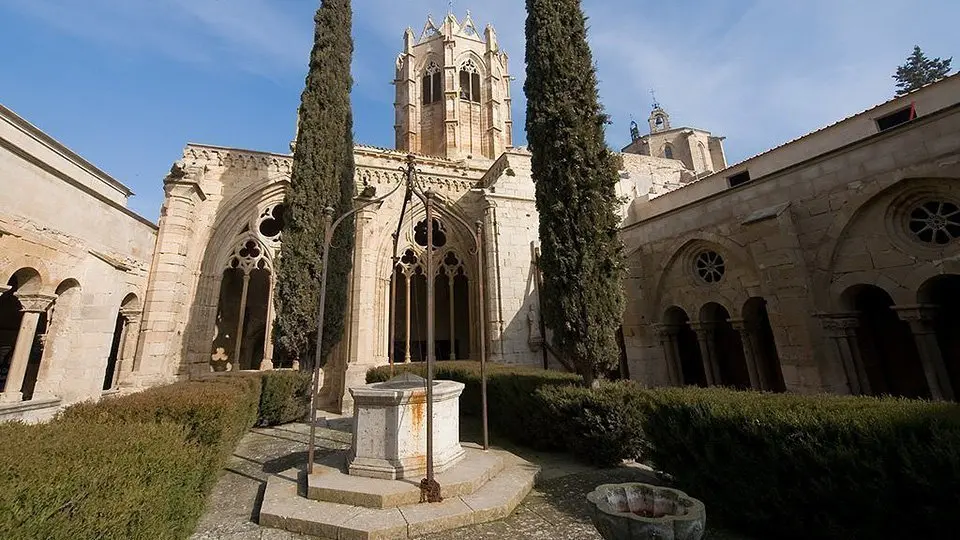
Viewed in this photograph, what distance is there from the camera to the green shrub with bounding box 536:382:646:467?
477 centimetres

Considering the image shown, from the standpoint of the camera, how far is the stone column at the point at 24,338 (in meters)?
6.14

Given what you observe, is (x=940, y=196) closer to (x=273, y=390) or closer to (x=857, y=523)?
(x=857, y=523)

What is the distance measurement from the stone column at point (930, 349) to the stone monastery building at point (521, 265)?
33mm

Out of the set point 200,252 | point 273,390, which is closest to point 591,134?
point 273,390

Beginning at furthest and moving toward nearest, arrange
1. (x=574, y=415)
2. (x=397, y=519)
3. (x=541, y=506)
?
(x=574, y=415) → (x=541, y=506) → (x=397, y=519)

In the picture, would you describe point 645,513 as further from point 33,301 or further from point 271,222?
point 271,222

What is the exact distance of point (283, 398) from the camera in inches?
318

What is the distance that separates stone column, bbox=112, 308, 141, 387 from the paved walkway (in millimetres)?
4984

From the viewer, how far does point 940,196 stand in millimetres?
5777

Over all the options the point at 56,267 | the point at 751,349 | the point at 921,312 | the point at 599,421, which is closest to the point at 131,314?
the point at 56,267

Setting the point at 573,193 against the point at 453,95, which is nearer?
the point at 573,193

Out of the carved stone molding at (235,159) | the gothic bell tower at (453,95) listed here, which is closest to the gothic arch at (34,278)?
the carved stone molding at (235,159)

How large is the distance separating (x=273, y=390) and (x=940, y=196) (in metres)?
12.2

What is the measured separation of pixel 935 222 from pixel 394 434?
8.62m
